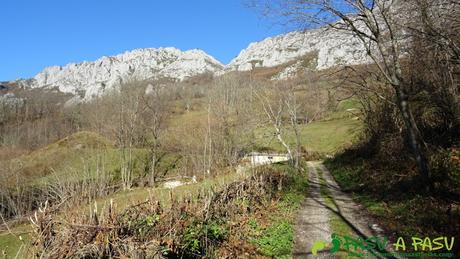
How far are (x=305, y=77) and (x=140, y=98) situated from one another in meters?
21.1

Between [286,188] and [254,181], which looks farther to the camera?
[286,188]

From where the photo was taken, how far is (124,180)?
36.3 metres

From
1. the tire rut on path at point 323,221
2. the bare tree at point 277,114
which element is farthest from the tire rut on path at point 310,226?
the bare tree at point 277,114

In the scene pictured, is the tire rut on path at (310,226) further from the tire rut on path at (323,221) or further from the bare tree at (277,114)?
the bare tree at (277,114)

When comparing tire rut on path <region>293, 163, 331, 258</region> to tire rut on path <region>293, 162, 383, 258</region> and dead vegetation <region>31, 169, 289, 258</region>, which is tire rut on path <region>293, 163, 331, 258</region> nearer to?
tire rut on path <region>293, 162, 383, 258</region>

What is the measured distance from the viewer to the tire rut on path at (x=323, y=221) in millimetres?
8480

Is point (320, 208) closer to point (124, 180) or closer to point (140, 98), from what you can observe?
point (124, 180)

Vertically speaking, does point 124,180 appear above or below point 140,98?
below

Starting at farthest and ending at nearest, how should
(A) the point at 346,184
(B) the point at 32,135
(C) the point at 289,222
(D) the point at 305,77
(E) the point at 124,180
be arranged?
(B) the point at 32,135
(E) the point at 124,180
(D) the point at 305,77
(A) the point at 346,184
(C) the point at 289,222

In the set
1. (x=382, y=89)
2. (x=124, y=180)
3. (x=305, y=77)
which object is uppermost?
(x=305, y=77)

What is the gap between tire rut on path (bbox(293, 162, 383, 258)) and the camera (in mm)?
8480

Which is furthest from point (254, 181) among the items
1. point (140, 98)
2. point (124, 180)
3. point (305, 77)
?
point (140, 98)

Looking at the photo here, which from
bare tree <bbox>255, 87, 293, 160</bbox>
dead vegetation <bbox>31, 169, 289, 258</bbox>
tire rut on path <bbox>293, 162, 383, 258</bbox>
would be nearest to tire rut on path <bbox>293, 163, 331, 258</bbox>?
tire rut on path <bbox>293, 162, 383, 258</bbox>

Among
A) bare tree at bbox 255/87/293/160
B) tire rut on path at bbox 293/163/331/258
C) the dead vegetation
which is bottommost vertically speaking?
tire rut on path at bbox 293/163/331/258
